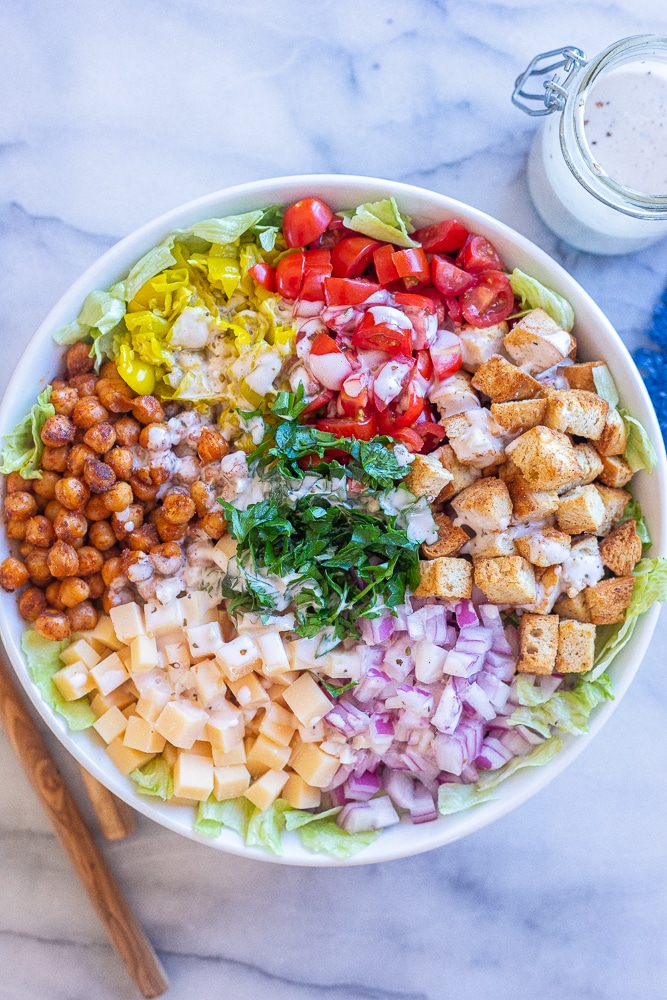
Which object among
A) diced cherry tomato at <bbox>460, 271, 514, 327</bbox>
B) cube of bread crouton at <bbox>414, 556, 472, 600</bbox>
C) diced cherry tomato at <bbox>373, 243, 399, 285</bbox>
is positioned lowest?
cube of bread crouton at <bbox>414, 556, 472, 600</bbox>

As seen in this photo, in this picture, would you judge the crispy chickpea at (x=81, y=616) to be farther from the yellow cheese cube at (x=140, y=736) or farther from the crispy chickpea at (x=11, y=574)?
the yellow cheese cube at (x=140, y=736)

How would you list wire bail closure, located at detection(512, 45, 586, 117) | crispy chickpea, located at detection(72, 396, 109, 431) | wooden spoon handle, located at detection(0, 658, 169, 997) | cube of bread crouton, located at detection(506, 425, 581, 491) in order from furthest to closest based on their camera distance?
wooden spoon handle, located at detection(0, 658, 169, 997) < wire bail closure, located at detection(512, 45, 586, 117) < crispy chickpea, located at detection(72, 396, 109, 431) < cube of bread crouton, located at detection(506, 425, 581, 491)

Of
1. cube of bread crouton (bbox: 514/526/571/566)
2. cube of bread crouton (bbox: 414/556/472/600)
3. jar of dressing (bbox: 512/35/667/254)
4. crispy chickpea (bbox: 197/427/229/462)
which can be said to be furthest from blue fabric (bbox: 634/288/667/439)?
crispy chickpea (bbox: 197/427/229/462)

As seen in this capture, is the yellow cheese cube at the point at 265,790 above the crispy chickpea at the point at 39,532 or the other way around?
the other way around

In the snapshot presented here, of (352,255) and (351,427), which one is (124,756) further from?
(352,255)

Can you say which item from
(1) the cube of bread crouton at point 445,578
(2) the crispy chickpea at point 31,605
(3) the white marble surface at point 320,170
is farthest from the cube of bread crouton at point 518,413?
(2) the crispy chickpea at point 31,605

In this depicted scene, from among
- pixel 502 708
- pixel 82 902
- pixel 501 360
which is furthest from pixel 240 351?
pixel 82 902

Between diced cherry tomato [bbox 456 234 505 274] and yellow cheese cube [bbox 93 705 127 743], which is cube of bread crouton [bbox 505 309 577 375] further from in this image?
yellow cheese cube [bbox 93 705 127 743]
